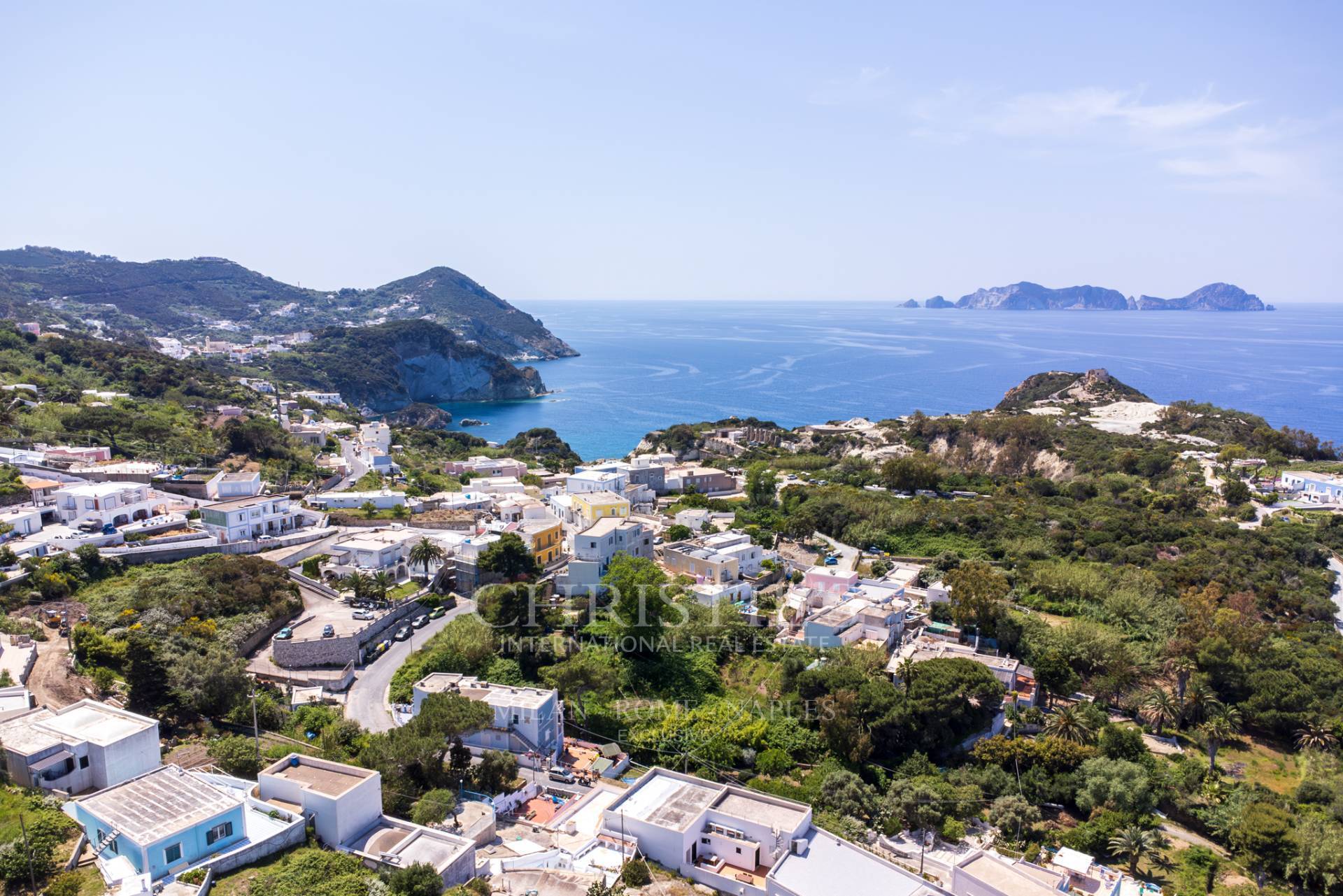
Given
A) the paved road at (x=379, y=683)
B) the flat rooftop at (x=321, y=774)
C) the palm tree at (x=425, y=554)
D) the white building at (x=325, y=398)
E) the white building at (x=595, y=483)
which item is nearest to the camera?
the flat rooftop at (x=321, y=774)

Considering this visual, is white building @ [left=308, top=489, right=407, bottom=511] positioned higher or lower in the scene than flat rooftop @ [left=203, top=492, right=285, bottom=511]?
lower

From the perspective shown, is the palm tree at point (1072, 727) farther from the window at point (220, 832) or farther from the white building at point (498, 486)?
the white building at point (498, 486)

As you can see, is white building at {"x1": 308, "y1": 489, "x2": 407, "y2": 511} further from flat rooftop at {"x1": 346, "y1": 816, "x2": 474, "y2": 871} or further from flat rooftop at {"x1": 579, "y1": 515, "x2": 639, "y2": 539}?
flat rooftop at {"x1": 346, "y1": 816, "x2": 474, "y2": 871}

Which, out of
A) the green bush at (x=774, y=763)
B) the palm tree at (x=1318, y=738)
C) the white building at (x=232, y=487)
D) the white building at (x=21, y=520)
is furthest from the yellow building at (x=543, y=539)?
the palm tree at (x=1318, y=738)

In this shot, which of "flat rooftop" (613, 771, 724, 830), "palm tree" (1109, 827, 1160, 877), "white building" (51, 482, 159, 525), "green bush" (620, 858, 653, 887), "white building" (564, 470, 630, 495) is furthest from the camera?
"white building" (564, 470, 630, 495)

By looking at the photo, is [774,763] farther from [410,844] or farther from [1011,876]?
[410,844]

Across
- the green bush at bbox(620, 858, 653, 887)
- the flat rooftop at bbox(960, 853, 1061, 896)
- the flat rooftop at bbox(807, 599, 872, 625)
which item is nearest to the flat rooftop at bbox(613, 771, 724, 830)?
the green bush at bbox(620, 858, 653, 887)

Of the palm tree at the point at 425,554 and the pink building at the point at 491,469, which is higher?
the palm tree at the point at 425,554

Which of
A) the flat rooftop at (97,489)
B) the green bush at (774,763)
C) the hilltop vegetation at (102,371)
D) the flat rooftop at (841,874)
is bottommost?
the green bush at (774,763)
